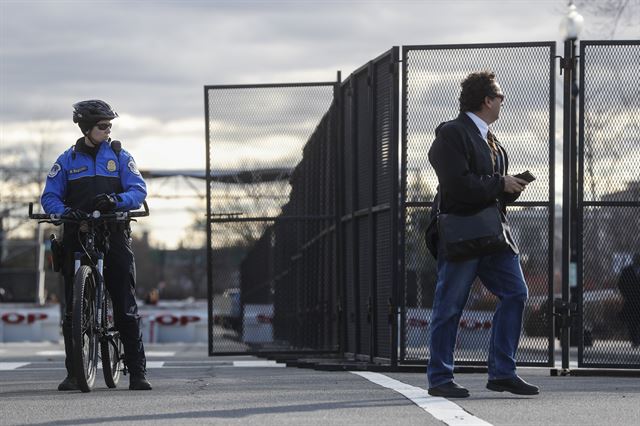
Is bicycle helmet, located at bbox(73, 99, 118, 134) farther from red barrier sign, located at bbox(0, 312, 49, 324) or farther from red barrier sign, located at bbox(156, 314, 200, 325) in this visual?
red barrier sign, located at bbox(156, 314, 200, 325)

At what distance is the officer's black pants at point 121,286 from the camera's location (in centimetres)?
1030

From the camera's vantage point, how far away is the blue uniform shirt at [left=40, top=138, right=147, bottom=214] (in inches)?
406

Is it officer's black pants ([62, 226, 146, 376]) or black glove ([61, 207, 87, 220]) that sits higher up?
black glove ([61, 207, 87, 220])

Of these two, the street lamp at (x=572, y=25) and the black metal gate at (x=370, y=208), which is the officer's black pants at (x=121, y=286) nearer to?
the black metal gate at (x=370, y=208)

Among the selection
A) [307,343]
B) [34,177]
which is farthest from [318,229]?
[34,177]

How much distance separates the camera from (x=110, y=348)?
1055 centimetres

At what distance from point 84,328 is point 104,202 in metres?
0.81

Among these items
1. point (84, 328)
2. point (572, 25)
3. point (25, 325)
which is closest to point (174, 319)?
point (25, 325)

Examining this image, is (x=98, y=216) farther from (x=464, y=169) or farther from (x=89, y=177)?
(x=464, y=169)

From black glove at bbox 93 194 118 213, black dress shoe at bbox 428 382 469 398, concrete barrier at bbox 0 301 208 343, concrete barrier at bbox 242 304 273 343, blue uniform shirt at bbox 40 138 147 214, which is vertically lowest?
concrete barrier at bbox 0 301 208 343

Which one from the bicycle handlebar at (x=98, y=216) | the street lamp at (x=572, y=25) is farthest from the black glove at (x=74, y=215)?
the street lamp at (x=572, y=25)

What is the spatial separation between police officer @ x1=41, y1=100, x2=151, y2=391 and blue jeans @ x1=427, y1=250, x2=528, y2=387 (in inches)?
81.5

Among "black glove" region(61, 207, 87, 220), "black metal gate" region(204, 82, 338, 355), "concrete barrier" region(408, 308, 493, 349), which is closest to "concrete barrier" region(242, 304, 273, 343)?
"black metal gate" region(204, 82, 338, 355)

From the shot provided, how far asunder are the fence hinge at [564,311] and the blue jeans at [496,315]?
10.3 feet
